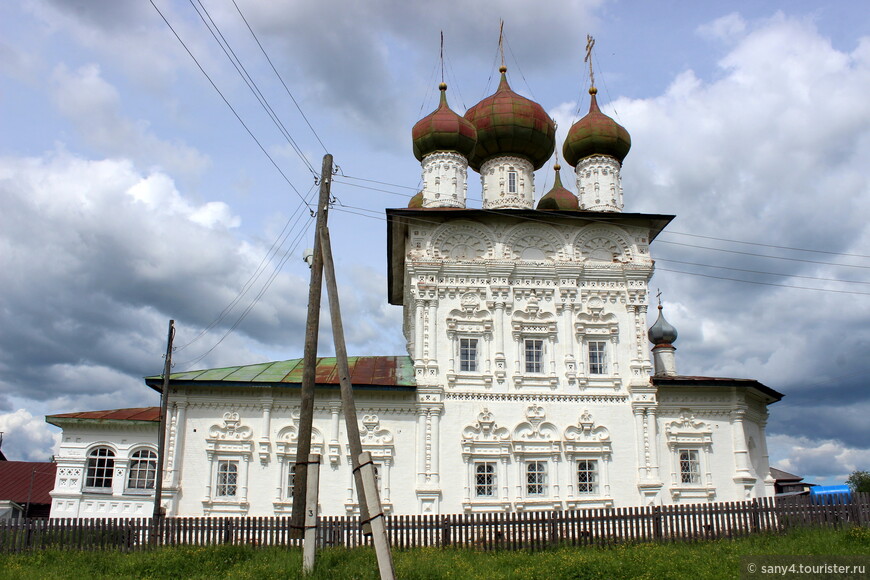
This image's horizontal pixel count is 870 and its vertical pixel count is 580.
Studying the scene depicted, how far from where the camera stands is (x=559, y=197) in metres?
25.3

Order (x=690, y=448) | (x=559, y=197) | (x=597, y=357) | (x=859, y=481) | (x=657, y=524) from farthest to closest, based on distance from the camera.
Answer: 1. (x=859, y=481)
2. (x=559, y=197)
3. (x=597, y=357)
4. (x=690, y=448)
5. (x=657, y=524)

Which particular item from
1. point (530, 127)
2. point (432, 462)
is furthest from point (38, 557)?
point (530, 127)

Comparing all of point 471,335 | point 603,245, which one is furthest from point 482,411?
point 603,245

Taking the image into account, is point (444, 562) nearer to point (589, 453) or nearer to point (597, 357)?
point (589, 453)

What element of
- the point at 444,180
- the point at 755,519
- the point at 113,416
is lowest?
the point at 755,519

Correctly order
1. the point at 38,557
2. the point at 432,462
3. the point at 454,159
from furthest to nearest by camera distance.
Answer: the point at 454,159 → the point at 432,462 → the point at 38,557

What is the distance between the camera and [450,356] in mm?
18438

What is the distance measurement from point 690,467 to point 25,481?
27.8 meters

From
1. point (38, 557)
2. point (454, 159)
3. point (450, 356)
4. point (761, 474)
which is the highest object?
point (454, 159)

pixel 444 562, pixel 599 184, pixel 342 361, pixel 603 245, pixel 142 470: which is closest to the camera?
pixel 342 361

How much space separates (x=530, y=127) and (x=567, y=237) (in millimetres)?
3996

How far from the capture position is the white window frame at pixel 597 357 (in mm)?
18772

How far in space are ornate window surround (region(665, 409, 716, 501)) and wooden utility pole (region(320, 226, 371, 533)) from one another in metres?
10.7

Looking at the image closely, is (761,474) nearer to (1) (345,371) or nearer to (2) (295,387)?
(2) (295,387)
